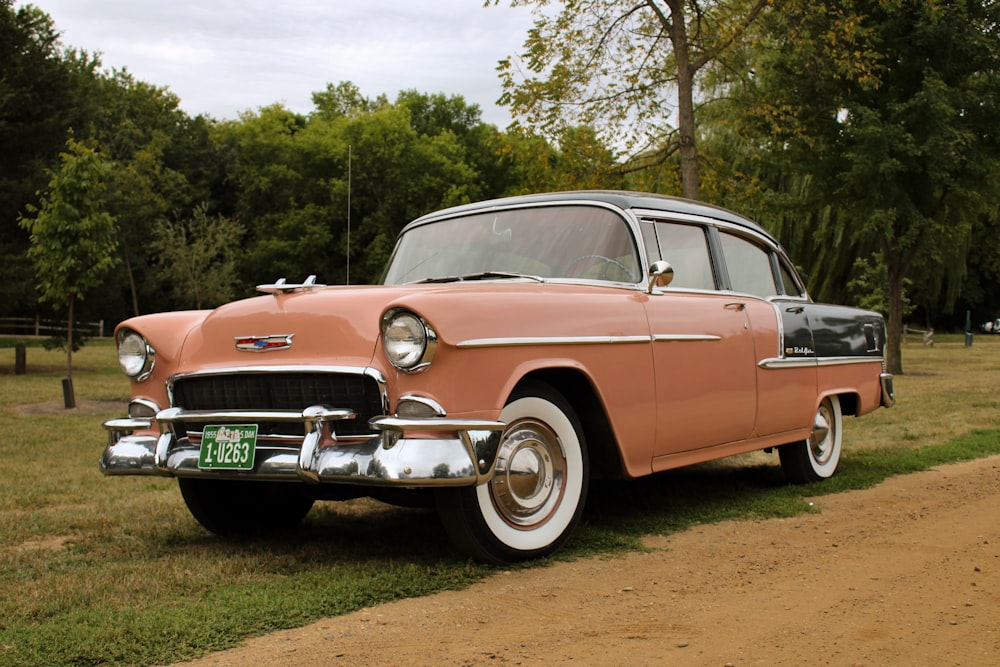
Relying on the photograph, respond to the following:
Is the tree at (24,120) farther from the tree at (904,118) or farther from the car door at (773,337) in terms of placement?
the car door at (773,337)

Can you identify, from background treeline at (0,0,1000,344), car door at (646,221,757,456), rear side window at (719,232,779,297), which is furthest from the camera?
background treeline at (0,0,1000,344)

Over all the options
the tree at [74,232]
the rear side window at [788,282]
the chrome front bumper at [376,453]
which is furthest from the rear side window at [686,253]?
the tree at [74,232]

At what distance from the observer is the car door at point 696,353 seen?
517cm

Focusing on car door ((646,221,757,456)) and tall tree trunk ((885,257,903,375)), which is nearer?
car door ((646,221,757,456))

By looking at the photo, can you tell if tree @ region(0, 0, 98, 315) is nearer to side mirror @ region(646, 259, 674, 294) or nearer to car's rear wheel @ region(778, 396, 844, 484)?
car's rear wheel @ region(778, 396, 844, 484)

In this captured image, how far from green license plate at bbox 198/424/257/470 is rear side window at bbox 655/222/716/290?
8.27 ft

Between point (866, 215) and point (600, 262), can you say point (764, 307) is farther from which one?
point (866, 215)

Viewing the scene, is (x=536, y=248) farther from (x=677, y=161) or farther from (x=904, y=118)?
(x=904, y=118)

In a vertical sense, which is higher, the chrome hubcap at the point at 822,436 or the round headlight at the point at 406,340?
the round headlight at the point at 406,340

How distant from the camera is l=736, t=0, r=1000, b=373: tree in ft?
57.0

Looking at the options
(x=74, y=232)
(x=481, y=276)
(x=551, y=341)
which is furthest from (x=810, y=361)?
(x=74, y=232)

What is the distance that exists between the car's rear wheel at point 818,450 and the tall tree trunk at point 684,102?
6.46 meters

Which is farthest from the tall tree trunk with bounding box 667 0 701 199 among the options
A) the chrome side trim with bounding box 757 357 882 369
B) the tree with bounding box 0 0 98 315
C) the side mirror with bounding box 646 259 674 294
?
the tree with bounding box 0 0 98 315

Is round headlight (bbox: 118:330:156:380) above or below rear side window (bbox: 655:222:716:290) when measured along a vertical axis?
below
